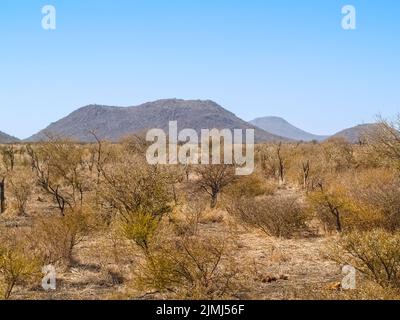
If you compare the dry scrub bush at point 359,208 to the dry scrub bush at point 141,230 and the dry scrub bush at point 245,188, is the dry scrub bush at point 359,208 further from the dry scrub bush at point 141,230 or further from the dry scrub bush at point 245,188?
the dry scrub bush at point 245,188

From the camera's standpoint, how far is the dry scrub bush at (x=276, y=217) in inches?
629

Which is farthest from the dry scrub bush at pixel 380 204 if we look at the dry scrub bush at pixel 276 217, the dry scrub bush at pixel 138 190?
the dry scrub bush at pixel 138 190

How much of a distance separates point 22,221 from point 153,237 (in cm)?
916

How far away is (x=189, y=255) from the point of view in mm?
10070

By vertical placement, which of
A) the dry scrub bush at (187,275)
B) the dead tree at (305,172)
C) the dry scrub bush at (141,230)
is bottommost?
the dry scrub bush at (187,275)

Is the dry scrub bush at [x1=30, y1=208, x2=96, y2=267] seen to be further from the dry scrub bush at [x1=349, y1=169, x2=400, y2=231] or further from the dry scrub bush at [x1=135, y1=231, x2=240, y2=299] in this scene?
the dry scrub bush at [x1=349, y1=169, x2=400, y2=231]

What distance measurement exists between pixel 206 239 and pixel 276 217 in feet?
18.1

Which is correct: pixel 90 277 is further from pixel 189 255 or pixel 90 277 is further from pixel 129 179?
pixel 129 179

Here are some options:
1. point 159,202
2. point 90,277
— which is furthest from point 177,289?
point 159,202

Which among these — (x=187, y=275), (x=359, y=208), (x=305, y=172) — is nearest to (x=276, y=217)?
(x=359, y=208)

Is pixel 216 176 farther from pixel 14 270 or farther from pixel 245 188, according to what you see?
pixel 14 270

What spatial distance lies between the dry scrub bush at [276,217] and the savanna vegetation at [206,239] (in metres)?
0.03

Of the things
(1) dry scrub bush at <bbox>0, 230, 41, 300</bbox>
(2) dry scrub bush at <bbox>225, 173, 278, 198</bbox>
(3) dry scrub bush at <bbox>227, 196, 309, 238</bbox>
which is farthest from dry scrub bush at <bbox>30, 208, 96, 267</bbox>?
(2) dry scrub bush at <bbox>225, 173, 278, 198</bbox>

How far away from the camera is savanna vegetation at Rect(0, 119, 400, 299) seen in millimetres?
9742
